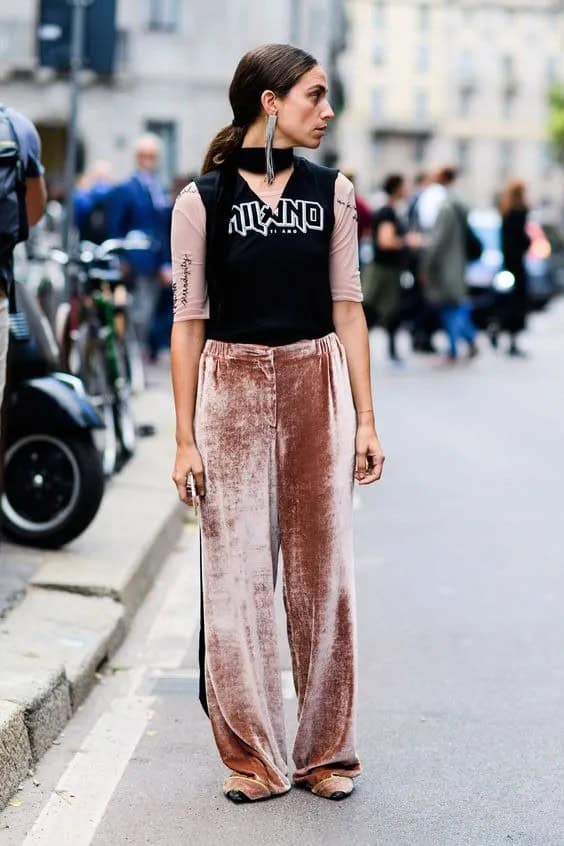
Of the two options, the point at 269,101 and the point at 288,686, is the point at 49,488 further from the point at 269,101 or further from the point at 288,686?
the point at 269,101

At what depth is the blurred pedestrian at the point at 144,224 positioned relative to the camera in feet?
47.7

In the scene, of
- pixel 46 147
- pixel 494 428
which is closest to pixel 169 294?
Answer: pixel 494 428

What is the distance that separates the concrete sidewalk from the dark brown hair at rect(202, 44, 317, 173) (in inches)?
62.5

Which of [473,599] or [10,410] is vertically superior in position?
[10,410]

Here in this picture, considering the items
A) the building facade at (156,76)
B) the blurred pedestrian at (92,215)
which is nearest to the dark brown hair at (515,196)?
the blurred pedestrian at (92,215)

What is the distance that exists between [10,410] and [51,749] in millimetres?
2425

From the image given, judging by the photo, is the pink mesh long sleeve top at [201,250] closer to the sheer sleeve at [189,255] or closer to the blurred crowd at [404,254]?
the sheer sleeve at [189,255]

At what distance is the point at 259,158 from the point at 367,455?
0.78 meters

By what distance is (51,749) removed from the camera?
5125 mm

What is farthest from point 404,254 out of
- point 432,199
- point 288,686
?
point 288,686

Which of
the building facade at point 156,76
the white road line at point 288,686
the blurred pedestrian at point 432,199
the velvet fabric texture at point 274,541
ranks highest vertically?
the velvet fabric texture at point 274,541

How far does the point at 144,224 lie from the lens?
1468 cm

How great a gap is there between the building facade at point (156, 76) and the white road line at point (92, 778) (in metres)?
29.9

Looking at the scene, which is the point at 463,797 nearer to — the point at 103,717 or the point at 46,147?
the point at 103,717
